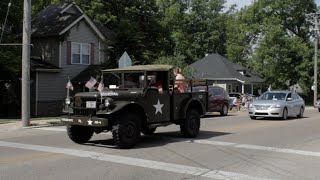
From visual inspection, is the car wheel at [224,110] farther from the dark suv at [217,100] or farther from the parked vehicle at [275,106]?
the parked vehicle at [275,106]

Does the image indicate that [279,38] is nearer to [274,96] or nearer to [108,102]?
[274,96]

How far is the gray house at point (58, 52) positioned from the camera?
30.5 metres

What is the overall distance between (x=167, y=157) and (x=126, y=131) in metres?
1.61

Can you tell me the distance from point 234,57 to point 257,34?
A: 8.46m

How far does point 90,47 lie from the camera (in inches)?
1345

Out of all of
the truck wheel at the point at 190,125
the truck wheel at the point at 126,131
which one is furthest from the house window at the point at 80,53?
the truck wheel at the point at 126,131

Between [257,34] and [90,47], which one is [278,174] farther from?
[257,34]

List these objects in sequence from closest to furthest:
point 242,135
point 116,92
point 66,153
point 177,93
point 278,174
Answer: point 278,174, point 66,153, point 116,92, point 177,93, point 242,135

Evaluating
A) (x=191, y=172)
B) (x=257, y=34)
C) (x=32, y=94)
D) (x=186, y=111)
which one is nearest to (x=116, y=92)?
(x=186, y=111)

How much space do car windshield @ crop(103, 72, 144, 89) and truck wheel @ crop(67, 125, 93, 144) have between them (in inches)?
55.2

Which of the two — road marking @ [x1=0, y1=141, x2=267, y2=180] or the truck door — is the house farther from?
road marking @ [x1=0, y1=141, x2=267, y2=180]

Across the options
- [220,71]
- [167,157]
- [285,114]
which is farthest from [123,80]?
[220,71]

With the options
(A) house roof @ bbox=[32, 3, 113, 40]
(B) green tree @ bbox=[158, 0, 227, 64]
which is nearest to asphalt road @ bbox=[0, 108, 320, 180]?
(A) house roof @ bbox=[32, 3, 113, 40]

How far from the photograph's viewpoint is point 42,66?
99.9ft
